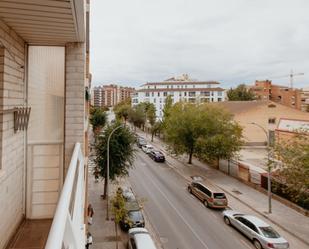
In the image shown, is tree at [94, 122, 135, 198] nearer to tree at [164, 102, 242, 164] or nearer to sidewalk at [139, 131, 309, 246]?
sidewalk at [139, 131, 309, 246]

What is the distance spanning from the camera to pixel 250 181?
2083 centimetres

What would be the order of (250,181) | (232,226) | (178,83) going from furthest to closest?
(178,83) → (250,181) → (232,226)

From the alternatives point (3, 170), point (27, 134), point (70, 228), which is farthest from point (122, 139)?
point (70, 228)

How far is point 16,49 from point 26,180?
7.69 ft

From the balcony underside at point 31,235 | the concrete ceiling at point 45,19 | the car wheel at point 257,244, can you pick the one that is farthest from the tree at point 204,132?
the concrete ceiling at point 45,19

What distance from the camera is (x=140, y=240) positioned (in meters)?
10.5

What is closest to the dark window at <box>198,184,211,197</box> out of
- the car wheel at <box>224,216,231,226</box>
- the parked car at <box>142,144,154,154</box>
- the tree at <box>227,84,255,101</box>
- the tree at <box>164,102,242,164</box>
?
the car wheel at <box>224,216,231,226</box>

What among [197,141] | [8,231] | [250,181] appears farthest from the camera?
[197,141]

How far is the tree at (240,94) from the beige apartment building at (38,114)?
68539 mm

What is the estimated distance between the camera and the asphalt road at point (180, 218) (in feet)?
39.8

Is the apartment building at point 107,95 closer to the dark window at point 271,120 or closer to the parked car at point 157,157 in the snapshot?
the dark window at point 271,120

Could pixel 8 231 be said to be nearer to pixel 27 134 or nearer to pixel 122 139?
pixel 27 134

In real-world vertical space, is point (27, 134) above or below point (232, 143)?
above

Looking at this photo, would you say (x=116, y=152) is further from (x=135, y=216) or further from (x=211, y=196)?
(x=211, y=196)
